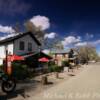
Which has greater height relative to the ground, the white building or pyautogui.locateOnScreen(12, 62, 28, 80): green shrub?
the white building

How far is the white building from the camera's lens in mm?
29375

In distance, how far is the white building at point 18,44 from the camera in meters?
29.4

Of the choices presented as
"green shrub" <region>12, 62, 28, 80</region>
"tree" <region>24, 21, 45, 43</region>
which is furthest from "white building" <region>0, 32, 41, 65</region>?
"tree" <region>24, 21, 45, 43</region>

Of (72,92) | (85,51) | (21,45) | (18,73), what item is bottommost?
(72,92)

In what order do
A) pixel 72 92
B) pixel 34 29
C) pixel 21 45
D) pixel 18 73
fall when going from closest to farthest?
pixel 72 92 < pixel 18 73 < pixel 21 45 < pixel 34 29

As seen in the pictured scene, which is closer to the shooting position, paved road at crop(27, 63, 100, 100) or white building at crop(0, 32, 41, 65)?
paved road at crop(27, 63, 100, 100)

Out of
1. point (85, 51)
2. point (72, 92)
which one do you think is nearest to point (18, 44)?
point (72, 92)

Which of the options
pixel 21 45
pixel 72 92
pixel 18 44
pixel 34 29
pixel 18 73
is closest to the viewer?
pixel 72 92

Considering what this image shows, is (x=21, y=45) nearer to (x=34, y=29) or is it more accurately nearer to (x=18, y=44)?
(x=18, y=44)

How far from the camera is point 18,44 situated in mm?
30391

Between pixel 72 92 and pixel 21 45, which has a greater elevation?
pixel 21 45

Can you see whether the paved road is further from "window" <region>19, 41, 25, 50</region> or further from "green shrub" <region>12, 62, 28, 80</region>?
"window" <region>19, 41, 25, 50</region>

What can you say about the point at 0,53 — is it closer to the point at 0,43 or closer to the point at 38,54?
the point at 0,43

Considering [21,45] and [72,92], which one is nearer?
[72,92]
